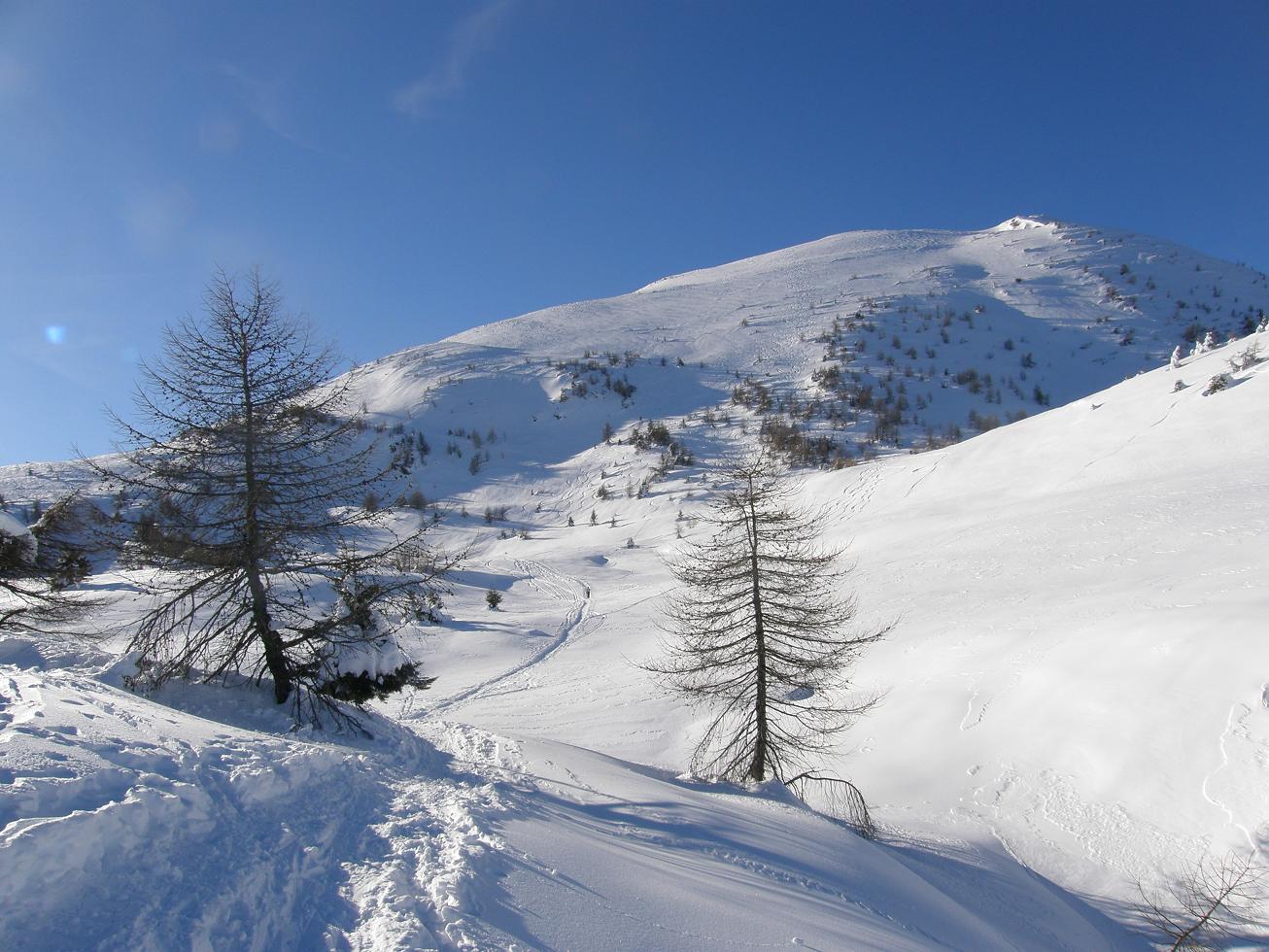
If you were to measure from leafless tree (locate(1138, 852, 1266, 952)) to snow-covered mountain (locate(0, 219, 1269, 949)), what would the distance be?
28 cm

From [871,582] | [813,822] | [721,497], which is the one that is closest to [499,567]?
[871,582]

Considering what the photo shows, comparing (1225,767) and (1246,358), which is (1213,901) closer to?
(1225,767)

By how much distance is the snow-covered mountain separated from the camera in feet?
12.5

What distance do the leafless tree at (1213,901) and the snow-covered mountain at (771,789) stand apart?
28 centimetres

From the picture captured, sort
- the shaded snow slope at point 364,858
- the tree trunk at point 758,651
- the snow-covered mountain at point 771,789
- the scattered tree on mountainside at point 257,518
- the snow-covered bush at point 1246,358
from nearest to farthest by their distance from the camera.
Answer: the shaded snow slope at point 364,858 → the snow-covered mountain at point 771,789 → the scattered tree on mountainside at point 257,518 → the tree trunk at point 758,651 → the snow-covered bush at point 1246,358

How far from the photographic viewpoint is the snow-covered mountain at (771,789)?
12.5 ft

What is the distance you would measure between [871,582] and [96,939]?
2862 cm

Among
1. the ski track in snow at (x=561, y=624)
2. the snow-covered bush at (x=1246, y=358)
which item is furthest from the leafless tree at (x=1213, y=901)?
the snow-covered bush at (x=1246, y=358)

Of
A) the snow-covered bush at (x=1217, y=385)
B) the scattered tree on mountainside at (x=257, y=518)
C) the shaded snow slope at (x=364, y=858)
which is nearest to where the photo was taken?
the shaded snow slope at (x=364, y=858)

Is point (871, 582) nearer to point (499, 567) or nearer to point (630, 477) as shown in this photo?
point (499, 567)

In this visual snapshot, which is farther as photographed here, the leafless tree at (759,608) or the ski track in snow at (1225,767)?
the leafless tree at (759,608)

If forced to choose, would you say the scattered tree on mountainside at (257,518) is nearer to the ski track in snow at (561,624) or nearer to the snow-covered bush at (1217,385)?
the ski track in snow at (561,624)

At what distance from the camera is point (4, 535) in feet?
34.6

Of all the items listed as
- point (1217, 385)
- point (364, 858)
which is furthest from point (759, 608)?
point (1217, 385)
